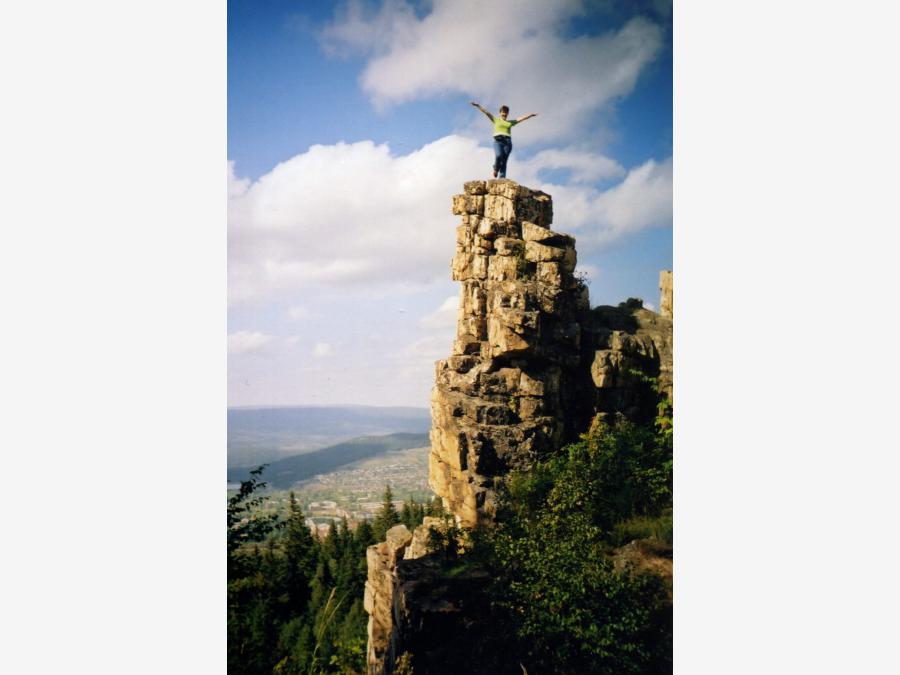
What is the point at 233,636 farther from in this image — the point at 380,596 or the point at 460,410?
the point at 460,410

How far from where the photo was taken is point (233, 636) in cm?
484

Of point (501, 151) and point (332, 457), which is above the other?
point (501, 151)

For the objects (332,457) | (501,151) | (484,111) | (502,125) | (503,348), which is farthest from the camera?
(332,457)

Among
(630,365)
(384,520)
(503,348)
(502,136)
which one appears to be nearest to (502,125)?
(502,136)

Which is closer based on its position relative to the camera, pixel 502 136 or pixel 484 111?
pixel 484 111

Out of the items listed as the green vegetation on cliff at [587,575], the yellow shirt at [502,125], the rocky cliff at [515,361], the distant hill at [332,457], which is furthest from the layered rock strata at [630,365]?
the distant hill at [332,457]

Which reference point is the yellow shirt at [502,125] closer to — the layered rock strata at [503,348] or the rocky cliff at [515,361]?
the layered rock strata at [503,348]

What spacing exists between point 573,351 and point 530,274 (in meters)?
1.47

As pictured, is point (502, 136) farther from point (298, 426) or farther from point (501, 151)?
point (298, 426)

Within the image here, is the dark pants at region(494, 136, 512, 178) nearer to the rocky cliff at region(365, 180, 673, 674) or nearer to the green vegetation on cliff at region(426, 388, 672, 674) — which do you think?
the rocky cliff at region(365, 180, 673, 674)

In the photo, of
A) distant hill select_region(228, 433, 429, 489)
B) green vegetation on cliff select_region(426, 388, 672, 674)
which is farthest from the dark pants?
distant hill select_region(228, 433, 429, 489)

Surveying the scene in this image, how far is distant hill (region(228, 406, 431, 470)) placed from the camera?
525cm

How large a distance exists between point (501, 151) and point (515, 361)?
3.23 meters

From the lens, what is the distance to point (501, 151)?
5.98 metres
